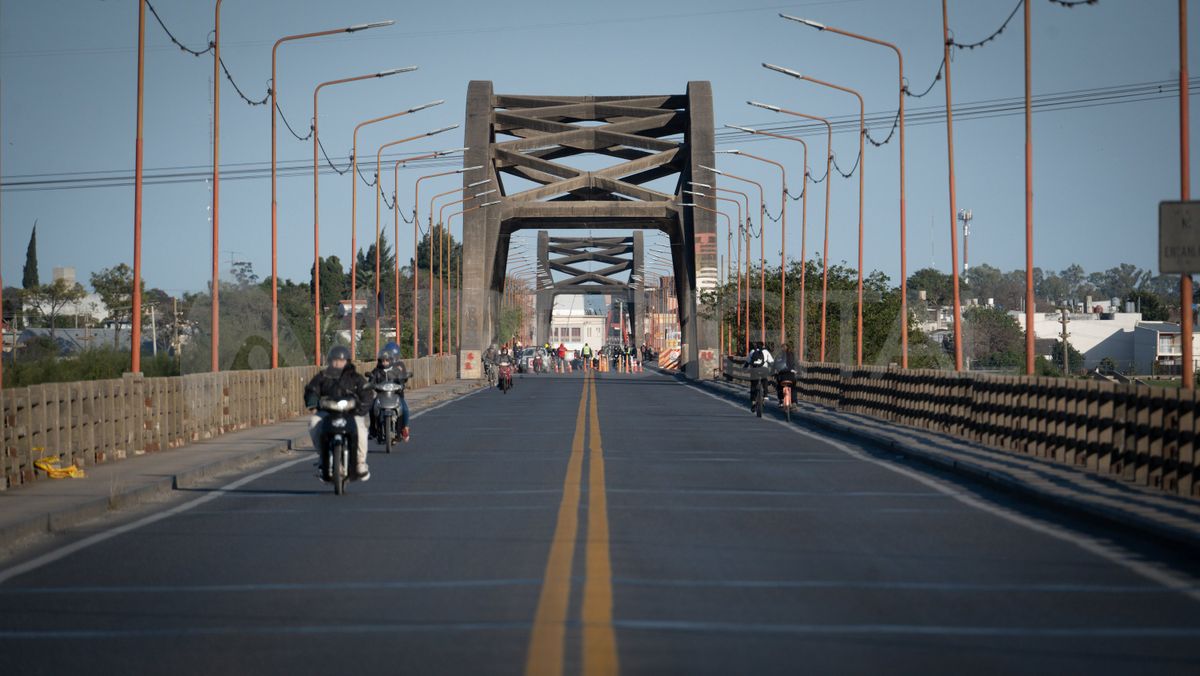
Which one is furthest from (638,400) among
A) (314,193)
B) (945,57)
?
(945,57)

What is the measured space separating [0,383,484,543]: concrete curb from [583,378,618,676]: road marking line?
178 inches

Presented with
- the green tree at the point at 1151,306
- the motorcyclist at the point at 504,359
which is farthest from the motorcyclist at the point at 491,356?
the green tree at the point at 1151,306

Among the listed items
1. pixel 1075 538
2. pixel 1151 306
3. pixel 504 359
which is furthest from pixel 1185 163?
pixel 1151 306

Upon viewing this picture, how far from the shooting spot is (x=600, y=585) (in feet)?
29.7

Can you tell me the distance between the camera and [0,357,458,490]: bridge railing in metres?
16.2

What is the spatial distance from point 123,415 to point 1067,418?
12.2m

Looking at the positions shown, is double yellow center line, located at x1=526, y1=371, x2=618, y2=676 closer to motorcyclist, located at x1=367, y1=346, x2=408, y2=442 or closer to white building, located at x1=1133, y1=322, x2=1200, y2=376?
motorcyclist, located at x1=367, y1=346, x2=408, y2=442

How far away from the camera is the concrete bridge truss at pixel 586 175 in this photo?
7900 centimetres

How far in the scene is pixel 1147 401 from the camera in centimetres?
1541

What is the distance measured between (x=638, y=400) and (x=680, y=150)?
41883 millimetres

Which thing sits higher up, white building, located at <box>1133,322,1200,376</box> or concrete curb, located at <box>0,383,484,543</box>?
white building, located at <box>1133,322,1200,376</box>

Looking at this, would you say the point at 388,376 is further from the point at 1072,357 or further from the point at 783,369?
the point at 1072,357

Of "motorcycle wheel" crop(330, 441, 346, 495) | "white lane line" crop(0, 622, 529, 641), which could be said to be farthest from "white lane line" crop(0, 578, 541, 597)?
"motorcycle wheel" crop(330, 441, 346, 495)

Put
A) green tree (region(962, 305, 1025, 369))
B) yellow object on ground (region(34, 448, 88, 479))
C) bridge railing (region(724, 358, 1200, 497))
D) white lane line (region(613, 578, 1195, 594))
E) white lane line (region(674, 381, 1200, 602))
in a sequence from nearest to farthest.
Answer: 1. white lane line (region(613, 578, 1195, 594))
2. white lane line (region(674, 381, 1200, 602))
3. bridge railing (region(724, 358, 1200, 497))
4. yellow object on ground (region(34, 448, 88, 479))
5. green tree (region(962, 305, 1025, 369))
